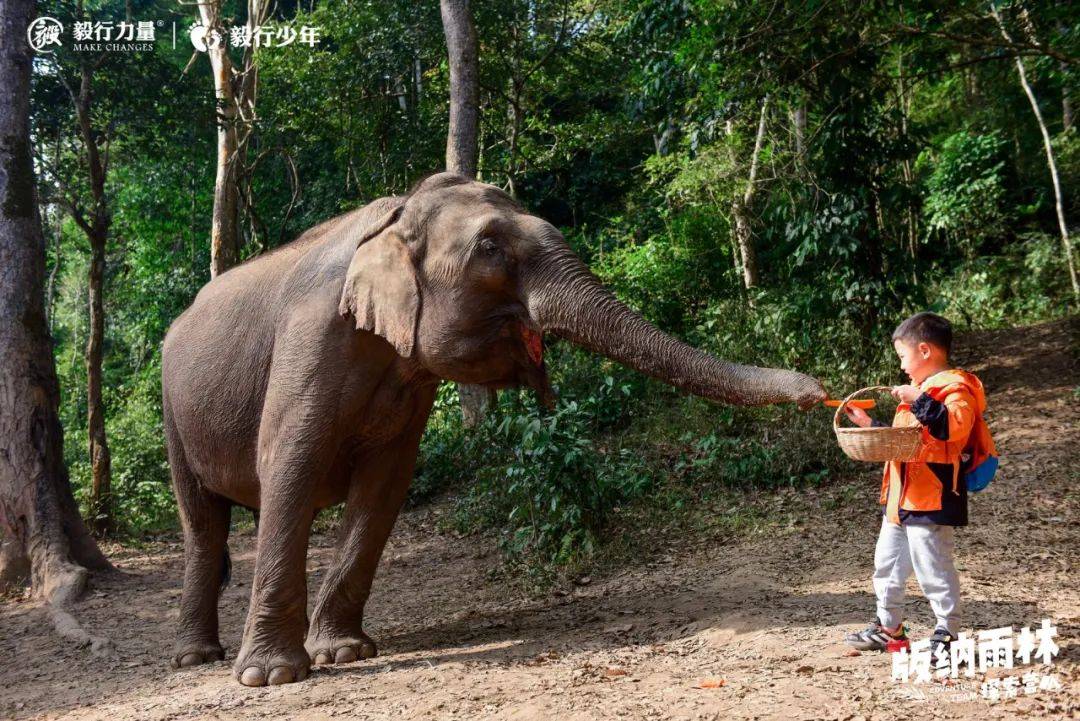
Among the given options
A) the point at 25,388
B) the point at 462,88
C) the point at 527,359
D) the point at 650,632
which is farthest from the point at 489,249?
the point at 25,388

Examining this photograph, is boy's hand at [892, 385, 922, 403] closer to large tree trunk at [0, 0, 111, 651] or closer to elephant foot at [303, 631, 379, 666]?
elephant foot at [303, 631, 379, 666]

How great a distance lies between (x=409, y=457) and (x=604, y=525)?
8.34 feet

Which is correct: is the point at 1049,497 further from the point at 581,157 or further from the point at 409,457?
the point at 581,157

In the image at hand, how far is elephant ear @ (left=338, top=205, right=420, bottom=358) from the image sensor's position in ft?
15.0

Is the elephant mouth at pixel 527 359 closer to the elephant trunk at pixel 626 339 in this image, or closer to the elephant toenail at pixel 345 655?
the elephant trunk at pixel 626 339

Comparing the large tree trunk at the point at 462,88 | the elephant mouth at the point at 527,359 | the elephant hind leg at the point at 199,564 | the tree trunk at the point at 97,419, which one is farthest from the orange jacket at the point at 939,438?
the tree trunk at the point at 97,419

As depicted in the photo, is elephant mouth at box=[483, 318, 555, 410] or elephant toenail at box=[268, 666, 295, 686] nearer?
elephant mouth at box=[483, 318, 555, 410]

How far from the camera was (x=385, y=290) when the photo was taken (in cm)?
461

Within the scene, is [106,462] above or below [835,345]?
below

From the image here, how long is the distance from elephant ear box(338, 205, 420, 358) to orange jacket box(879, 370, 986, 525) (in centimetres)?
225

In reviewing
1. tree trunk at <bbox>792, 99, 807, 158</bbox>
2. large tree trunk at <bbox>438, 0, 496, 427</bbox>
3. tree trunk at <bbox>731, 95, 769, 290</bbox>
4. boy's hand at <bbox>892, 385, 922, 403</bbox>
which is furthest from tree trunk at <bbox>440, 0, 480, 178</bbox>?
boy's hand at <bbox>892, 385, 922, 403</bbox>

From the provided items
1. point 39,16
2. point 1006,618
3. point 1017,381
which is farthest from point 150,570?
point 1017,381

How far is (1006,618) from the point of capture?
14.7 feet

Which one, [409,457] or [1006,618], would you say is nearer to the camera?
[1006,618]
